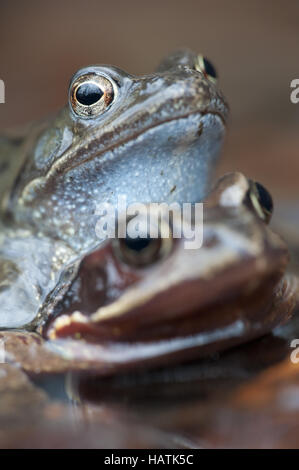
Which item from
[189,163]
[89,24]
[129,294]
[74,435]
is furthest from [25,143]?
[89,24]

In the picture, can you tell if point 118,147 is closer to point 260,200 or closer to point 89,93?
point 89,93

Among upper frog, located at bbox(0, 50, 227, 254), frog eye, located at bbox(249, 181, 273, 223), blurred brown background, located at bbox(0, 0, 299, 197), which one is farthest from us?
blurred brown background, located at bbox(0, 0, 299, 197)

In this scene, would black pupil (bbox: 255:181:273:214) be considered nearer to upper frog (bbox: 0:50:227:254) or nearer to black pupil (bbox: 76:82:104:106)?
upper frog (bbox: 0:50:227:254)

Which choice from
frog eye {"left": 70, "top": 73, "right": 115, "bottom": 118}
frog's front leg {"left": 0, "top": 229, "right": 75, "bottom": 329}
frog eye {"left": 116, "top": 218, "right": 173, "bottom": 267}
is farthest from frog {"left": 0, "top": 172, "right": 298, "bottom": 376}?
frog eye {"left": 70, "top": 73, "right": 115, "bottom": 118}

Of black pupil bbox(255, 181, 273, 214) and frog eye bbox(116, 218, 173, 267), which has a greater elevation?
black pupil bbox(255, 181, 273, 214)

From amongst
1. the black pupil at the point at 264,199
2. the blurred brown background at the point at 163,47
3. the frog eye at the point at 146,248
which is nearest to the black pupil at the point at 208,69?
the black pupil at the point at 264,199
